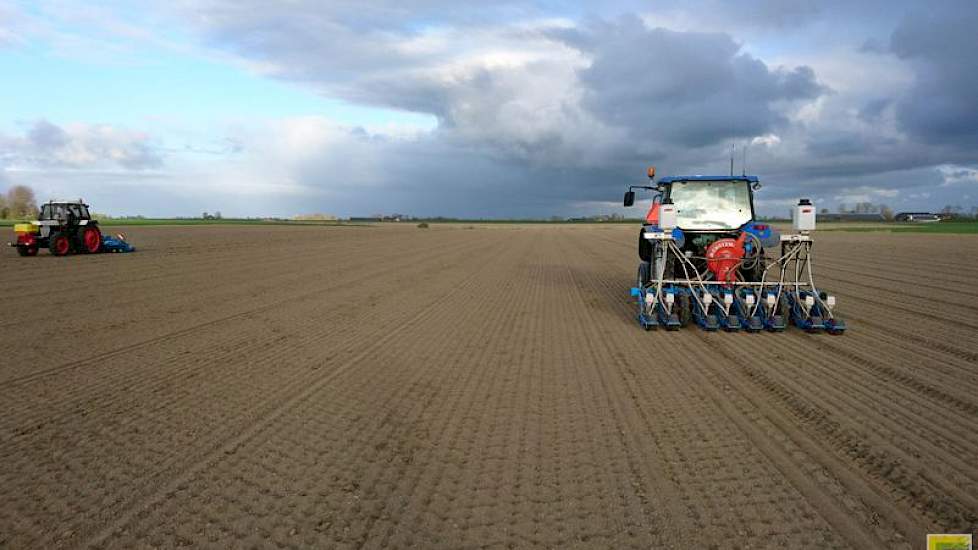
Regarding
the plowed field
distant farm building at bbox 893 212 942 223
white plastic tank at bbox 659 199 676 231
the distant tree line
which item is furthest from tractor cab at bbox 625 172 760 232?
distant farm building at bbox 893 212 942 223

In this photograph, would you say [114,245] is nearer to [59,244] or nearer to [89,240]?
[89,240]

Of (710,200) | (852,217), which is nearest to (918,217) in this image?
(852,217)

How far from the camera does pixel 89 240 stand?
21.8 metres

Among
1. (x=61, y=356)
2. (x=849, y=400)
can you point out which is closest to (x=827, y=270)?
(x=849, y=400)

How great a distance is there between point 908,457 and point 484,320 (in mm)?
6219

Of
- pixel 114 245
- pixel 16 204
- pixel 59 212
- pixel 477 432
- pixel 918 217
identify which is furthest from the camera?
pixel 918 217

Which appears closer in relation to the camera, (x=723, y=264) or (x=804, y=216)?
(x=804, y=216)

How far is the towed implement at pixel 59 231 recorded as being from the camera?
20625mm

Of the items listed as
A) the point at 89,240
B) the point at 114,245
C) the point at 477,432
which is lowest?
the point at 477,432

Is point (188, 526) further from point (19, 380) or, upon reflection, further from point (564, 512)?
point (19, 380)

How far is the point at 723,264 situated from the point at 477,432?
19.6ft

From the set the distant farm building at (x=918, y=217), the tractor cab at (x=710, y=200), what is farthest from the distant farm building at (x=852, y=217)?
the tractor cab at (x=710, y=200)

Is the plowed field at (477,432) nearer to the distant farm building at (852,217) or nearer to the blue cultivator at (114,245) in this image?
the blue cultivator at (114,245)

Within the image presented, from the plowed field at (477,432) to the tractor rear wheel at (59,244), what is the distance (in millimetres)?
12760
